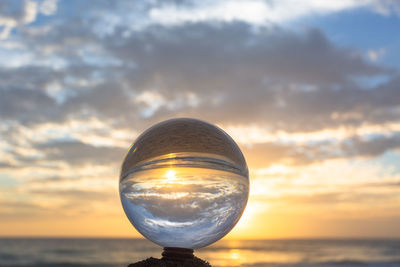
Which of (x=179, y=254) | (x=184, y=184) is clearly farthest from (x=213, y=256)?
(x=184, y=184)

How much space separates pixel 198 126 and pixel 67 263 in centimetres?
4196

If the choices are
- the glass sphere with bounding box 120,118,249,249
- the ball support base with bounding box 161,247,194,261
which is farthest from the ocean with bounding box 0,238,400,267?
the glass sphere with bounding box 120,118,249,249

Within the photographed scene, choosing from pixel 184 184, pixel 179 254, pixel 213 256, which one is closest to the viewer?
pixel 184 184

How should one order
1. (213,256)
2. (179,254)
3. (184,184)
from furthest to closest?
1. (213,256)
2. (179,254)
3. (184,184)

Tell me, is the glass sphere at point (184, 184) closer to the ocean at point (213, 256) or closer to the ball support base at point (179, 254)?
the ball support base at point (179, 254)

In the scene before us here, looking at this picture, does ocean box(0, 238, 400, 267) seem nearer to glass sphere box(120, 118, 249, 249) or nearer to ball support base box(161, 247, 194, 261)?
ball support base box(161, 247, 194, 261)

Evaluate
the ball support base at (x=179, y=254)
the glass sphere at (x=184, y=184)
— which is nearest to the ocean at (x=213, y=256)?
the ball support base at (x=179, y=254)

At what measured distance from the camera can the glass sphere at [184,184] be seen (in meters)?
4.63

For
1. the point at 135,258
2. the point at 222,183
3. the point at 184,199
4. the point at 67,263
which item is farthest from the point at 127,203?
→ the point at 135,258

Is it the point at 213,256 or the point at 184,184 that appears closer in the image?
the point at 184,184

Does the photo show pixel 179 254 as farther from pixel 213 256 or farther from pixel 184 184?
pixel 213 256

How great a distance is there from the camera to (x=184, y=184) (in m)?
4.61

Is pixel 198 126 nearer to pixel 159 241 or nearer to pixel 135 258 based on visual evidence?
pixel 159 241

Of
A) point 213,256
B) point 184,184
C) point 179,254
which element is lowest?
point 213,256
